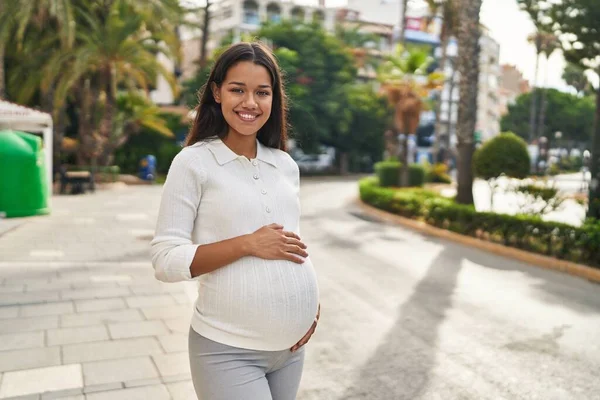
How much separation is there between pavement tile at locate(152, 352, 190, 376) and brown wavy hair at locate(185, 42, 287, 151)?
260cm

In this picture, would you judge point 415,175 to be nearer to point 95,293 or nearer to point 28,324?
point 95,293

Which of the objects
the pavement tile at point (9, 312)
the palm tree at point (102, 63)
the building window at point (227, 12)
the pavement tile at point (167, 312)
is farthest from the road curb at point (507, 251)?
the building window at point (227, 12)

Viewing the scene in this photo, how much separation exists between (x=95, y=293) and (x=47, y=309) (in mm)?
762

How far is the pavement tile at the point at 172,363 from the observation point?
4.19 metres

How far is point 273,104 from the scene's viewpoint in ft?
6.95

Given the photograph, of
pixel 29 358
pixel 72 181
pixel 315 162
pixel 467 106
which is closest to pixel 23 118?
pixel 72 181

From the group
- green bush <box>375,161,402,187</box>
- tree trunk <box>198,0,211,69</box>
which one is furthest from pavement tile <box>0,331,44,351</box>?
tree trunk <box>198,0,211,69</box>

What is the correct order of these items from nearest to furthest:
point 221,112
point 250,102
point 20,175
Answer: point 250,102 → point 221,112 → point 20,175

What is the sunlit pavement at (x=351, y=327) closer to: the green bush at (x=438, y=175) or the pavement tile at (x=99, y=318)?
the pavement tile at (x=99, y=318)

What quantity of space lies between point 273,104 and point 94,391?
2.61 meters

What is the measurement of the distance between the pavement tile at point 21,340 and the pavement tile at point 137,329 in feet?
1.86

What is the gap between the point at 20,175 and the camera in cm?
1236

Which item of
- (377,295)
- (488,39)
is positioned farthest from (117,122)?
(488,39)

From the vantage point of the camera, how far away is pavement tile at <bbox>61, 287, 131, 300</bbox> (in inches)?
247
